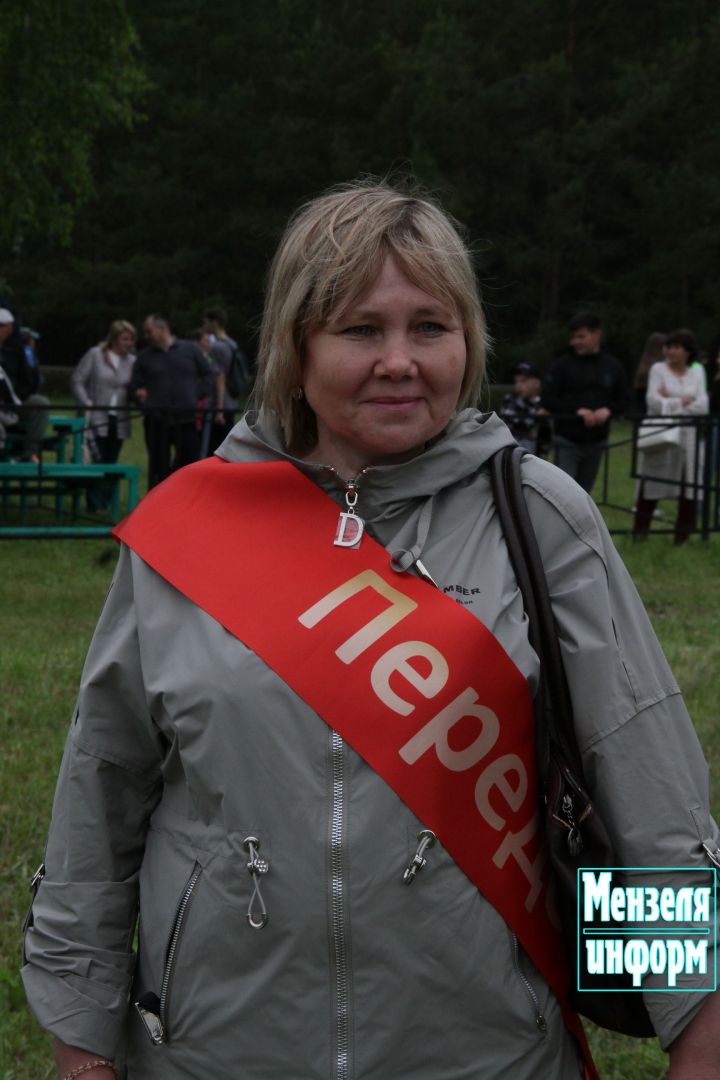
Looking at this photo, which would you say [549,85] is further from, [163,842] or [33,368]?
[163,842]

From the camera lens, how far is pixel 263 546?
6.55ft

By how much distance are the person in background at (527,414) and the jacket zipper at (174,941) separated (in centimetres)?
772

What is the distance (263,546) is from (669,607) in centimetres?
739

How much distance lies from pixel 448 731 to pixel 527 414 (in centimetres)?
1147

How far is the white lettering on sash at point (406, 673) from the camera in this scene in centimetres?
183

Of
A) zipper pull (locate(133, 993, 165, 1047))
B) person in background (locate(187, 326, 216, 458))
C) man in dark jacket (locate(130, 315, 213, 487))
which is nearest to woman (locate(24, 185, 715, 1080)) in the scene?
zipper pull (locate(133, 993, 165, 1047))

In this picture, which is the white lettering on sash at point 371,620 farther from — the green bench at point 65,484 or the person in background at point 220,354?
the person in background at point 220,354

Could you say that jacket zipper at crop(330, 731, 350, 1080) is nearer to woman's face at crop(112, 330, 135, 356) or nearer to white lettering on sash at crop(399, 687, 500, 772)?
white lettering on sash at crop(399, 687, 500, 772)

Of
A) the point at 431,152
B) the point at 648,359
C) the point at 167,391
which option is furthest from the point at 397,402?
the point at 431,152

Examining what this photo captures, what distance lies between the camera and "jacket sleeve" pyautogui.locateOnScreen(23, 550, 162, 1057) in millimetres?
1956

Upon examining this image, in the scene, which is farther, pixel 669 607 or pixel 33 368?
pixel 33 368

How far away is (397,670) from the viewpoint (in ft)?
6.09

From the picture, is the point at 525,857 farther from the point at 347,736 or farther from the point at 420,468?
the point at 420,468

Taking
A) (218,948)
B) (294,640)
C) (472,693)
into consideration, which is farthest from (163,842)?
(472,693)
